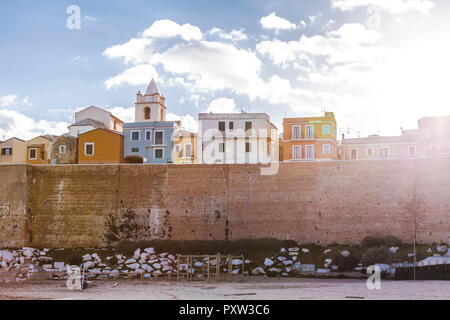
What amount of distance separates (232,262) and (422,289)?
11.1 metres

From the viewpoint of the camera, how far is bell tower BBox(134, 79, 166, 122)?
52.5 m

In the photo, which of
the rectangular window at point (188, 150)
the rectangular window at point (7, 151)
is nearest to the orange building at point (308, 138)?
the rectangular window at point (188, 150)

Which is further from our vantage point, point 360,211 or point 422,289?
point 360,211

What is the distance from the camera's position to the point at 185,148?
1949 inches

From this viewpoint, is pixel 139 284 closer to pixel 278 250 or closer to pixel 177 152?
pixel 278 250

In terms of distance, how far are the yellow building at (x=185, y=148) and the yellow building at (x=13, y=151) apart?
42.2 ft

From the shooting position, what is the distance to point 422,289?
25.1m

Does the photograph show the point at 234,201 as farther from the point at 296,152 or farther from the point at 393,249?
the point at 296,152

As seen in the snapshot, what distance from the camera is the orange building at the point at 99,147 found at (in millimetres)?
47281

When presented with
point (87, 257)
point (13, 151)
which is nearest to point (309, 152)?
point (87, 257)

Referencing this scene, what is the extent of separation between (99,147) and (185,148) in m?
6.49

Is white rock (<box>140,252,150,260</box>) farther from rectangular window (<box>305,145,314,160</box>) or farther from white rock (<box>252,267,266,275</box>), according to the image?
rectangular window (<box>305,145,314,160</box>)

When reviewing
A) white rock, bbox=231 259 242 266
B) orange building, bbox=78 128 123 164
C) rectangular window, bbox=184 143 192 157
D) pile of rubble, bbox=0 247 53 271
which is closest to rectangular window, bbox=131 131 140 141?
orange building, bbox=78 128 123 164

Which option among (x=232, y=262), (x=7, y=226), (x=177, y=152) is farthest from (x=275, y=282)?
(x=177, y=152)
